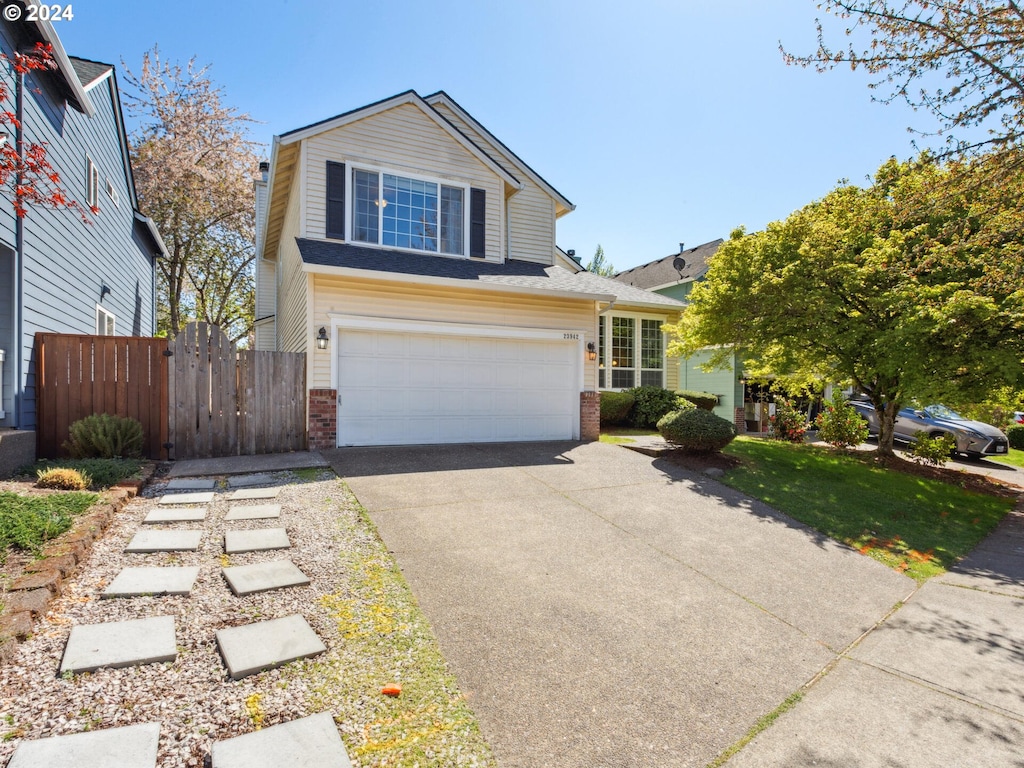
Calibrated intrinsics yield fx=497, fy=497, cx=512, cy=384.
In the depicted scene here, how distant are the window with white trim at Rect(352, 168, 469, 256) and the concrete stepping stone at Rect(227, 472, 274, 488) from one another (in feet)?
16.1

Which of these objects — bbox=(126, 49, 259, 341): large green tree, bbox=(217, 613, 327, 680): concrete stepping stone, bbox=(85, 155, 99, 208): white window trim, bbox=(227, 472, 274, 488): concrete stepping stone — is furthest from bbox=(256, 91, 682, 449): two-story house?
bbox=(126, 49, 259, 341): large green tree

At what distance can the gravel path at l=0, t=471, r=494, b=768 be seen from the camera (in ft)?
6.63

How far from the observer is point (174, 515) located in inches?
183

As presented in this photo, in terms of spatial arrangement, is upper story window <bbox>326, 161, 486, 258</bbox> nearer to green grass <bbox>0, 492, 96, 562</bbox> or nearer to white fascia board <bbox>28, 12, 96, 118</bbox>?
white fascia board <bbox>28, 12, 96, 118</bbox>

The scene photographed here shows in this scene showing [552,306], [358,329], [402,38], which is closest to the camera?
[358,329]

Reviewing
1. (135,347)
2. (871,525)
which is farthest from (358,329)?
(871,525)

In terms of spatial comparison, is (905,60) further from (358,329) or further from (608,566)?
(358,329)

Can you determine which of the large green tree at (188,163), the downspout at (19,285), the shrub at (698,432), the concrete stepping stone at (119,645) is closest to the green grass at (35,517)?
the concrete stepping stone at (119,645)

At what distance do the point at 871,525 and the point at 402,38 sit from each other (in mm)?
10642

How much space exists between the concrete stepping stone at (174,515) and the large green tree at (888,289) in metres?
8.49

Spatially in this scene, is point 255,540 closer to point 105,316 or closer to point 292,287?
point 292,287

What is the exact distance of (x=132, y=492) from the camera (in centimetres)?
529

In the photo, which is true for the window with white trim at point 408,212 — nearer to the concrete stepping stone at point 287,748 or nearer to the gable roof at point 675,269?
the concrete stepping stone at point 287,748

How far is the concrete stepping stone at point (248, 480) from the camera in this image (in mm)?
6035
